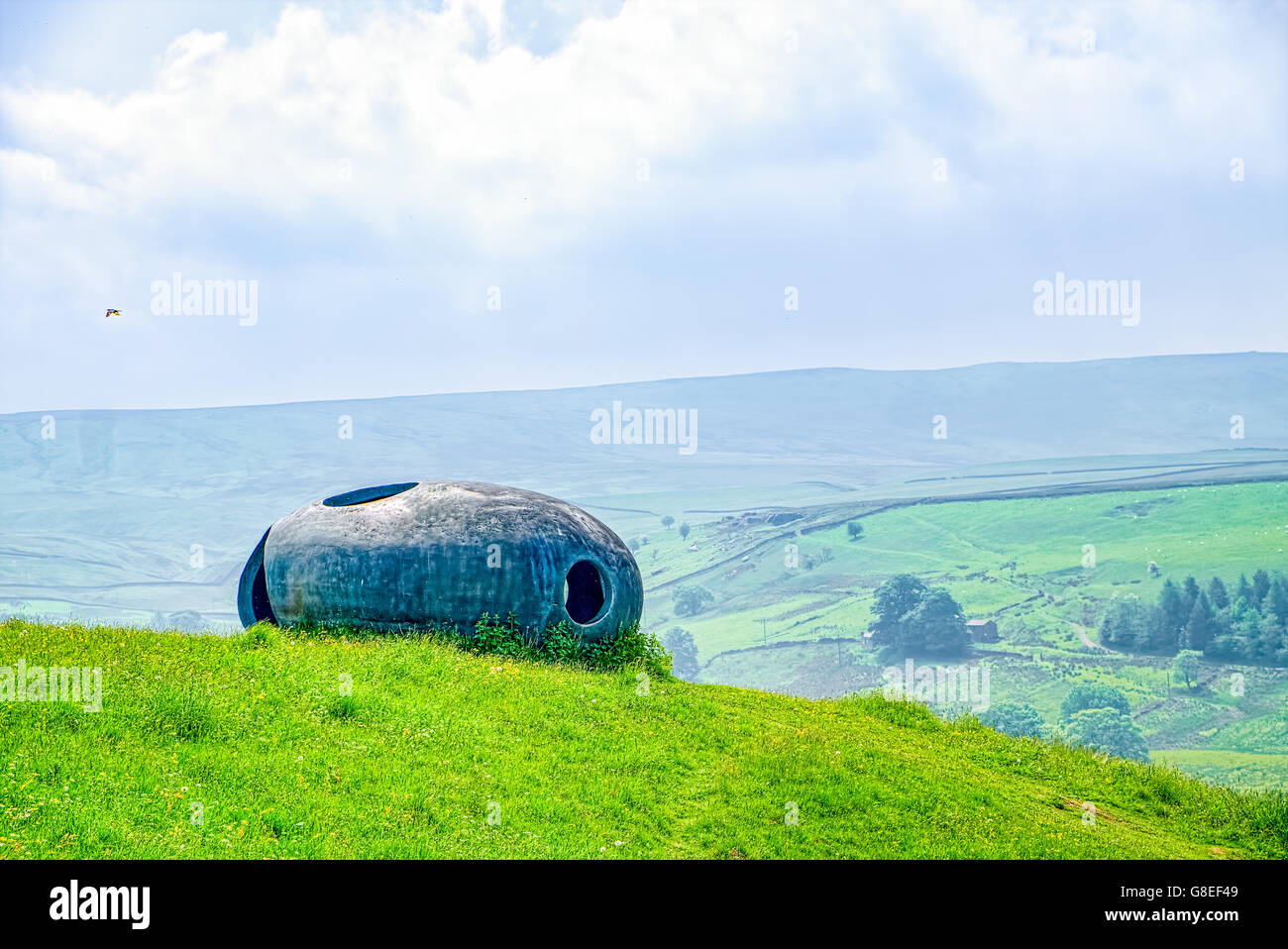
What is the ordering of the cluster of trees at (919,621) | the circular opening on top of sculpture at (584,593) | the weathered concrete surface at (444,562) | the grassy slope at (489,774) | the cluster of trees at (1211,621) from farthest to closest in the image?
the cluster of trees at (919,621) → the cluster of trees at (1211,621) → the circular opening on top of sculpture at (584,593) → the weathered concrete surface at (444,562) → the grassy slope at (489,774)

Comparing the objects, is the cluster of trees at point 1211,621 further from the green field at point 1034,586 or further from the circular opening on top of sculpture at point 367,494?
the circular opening on top of sculpture at point 367,494

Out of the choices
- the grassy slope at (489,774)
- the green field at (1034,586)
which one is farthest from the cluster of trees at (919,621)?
the grassy slope at (489,774)

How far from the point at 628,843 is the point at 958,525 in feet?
477

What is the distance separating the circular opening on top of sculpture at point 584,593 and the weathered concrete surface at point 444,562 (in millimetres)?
387

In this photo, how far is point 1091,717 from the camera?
91.4 meters

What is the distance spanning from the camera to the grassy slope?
962cm

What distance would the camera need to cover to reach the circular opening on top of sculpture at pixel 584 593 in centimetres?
1948

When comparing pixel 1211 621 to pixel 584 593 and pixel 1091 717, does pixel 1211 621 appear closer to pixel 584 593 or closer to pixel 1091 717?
pixel 1091 717

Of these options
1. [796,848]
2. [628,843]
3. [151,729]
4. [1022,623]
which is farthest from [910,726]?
[1022,623]
